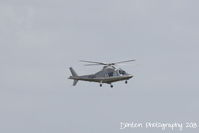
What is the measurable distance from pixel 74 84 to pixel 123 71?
12641mm

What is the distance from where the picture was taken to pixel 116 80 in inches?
5221

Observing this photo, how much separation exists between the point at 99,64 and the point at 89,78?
18.2 ft

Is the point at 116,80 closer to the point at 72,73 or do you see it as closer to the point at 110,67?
the point at 110,67

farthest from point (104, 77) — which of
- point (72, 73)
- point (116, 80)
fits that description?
point (72, 73)

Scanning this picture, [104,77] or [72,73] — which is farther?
[72,73]

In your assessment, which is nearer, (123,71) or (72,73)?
(123,71)

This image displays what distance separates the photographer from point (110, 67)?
135 m

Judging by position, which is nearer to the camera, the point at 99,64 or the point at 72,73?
the point at 99,64

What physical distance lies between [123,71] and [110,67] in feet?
10.7

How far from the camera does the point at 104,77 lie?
13362 centimetres

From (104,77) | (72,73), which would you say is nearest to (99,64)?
(104,77)

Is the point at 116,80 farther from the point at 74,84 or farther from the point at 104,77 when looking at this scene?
the point at 74,84

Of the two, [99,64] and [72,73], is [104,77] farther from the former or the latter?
[72,73]

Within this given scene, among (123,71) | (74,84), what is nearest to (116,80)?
(123,71)
